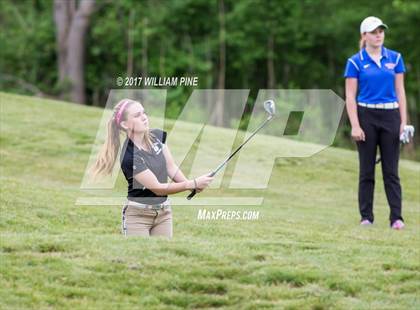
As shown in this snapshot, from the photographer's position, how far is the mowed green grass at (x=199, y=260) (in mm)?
7070

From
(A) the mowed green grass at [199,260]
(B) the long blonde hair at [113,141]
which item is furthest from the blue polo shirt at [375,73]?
(B) the long blonde hair at [113,141]

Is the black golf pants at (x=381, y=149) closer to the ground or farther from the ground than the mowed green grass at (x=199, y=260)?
farther from the ground

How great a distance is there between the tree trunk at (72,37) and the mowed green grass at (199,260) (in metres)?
24.7

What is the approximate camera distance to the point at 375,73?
10289mm

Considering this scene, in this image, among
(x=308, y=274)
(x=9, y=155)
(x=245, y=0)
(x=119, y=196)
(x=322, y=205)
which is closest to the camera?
(x=308, y=274)

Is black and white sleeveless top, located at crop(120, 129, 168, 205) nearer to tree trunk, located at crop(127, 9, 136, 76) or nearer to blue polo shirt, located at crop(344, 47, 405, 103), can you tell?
blue polo shirt, located at crop(344, 47, 405, 103)

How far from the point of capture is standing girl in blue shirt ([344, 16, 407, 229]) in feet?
33.8

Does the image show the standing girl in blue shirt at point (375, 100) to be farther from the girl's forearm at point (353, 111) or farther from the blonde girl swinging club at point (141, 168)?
the blonde girl swinging club at point (141, 168)

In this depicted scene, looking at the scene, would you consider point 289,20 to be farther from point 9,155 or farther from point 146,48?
point 9,155

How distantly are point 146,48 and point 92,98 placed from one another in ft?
10.2

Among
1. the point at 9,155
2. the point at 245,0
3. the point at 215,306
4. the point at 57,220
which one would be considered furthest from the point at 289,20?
the point at 215,306

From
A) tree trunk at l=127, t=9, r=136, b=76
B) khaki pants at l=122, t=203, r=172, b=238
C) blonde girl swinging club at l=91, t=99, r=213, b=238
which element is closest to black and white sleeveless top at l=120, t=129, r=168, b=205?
blonde girl swinging club at l=91, t=99, r=213, b=238

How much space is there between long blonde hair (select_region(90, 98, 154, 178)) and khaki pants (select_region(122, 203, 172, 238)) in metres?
0.37

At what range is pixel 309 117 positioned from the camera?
29656 mm
